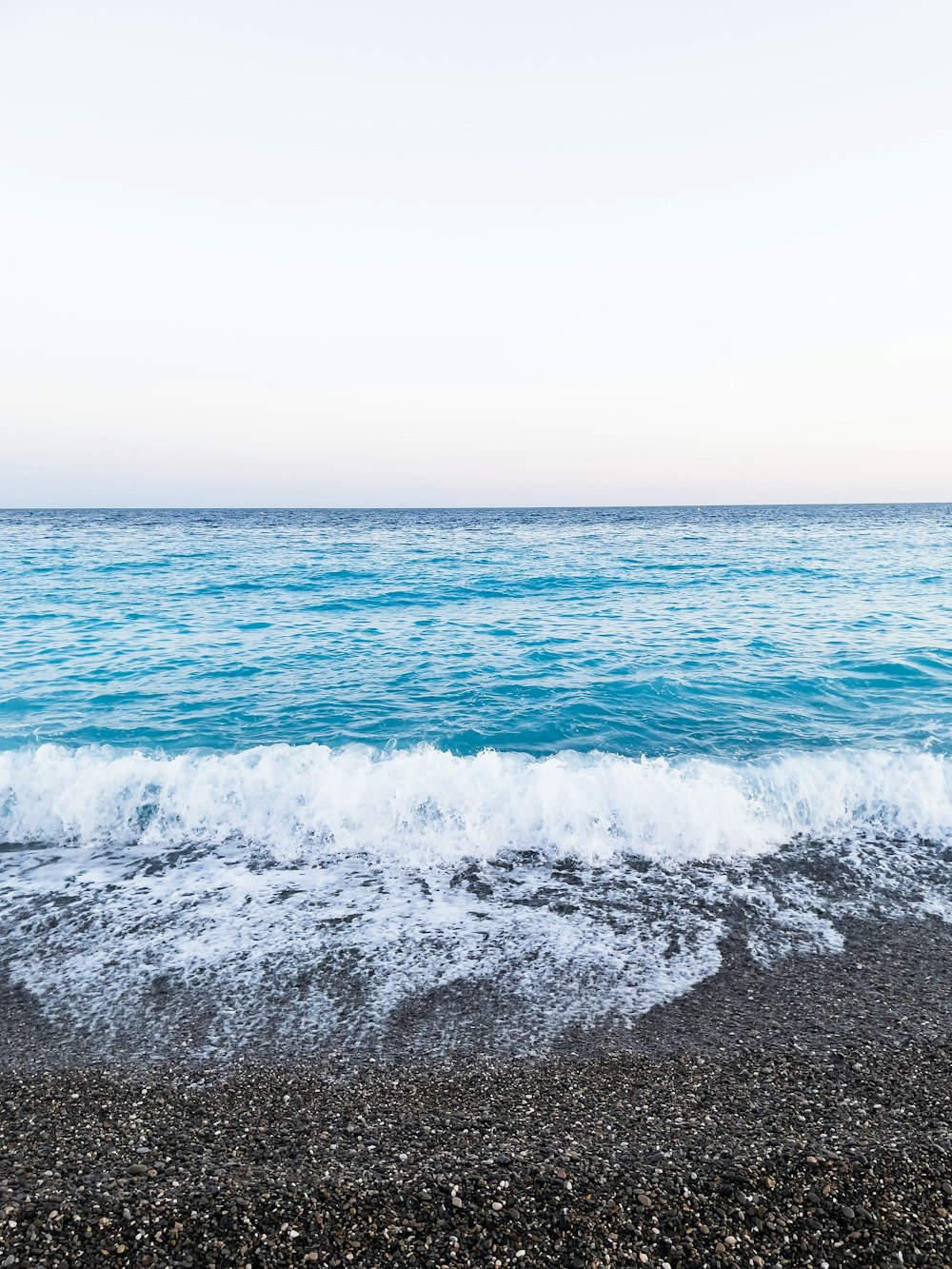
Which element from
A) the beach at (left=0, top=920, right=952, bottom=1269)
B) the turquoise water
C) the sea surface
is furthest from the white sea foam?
the turquoise water

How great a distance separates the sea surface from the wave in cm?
4

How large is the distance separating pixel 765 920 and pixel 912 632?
1499cm

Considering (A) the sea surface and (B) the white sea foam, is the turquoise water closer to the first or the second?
(A) the sea surface

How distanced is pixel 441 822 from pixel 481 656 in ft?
26.6

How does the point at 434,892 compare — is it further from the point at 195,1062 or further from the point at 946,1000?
the point at 946,1000

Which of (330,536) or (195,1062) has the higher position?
(330,536)

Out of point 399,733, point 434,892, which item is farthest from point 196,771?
point 434,892

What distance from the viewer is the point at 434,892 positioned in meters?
6.11

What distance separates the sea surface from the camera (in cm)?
477

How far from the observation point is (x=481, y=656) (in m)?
15.4

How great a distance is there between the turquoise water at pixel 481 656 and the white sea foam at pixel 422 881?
1303 mm

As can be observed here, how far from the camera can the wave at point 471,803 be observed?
7.10 metres

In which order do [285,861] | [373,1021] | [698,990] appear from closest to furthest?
1. [373,1021]
2. [698,990]
3. [285,861]

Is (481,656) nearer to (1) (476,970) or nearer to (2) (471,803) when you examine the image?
(2) (471,803)
